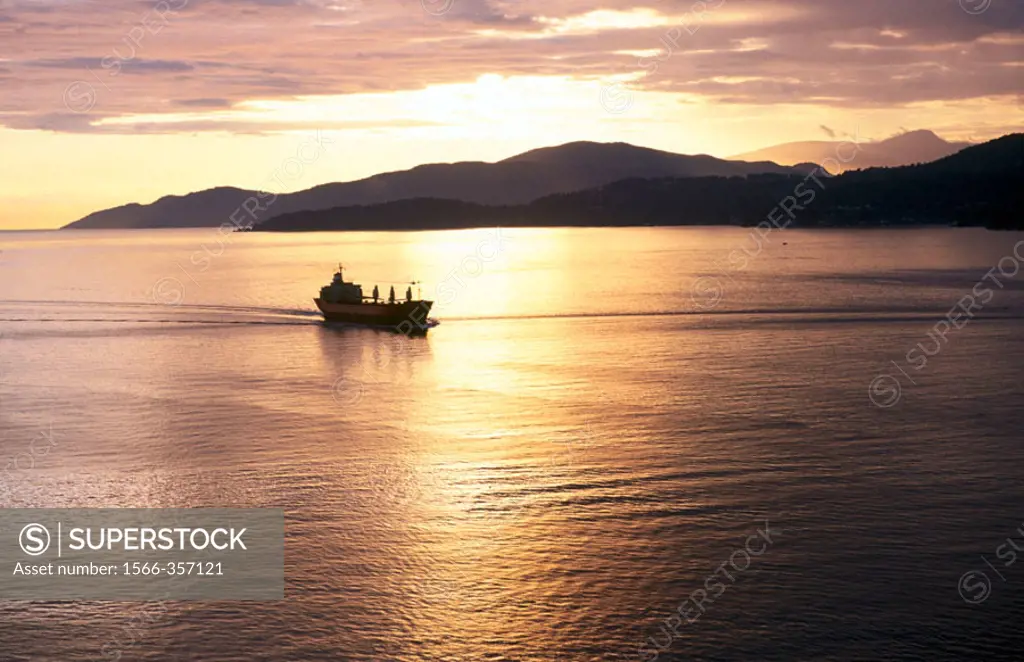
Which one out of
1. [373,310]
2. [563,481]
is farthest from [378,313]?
[563,481]

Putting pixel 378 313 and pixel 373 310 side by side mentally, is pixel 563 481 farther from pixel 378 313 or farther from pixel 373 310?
pixel 373 310

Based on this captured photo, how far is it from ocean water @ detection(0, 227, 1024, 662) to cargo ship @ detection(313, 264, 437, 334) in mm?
7198

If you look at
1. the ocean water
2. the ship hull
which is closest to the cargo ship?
the ship hull

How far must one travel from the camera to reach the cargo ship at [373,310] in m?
94.5

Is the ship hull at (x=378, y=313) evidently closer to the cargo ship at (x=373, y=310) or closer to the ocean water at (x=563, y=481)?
the cargo ship at (x=373, y=310)

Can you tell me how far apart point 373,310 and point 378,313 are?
1.99 ft

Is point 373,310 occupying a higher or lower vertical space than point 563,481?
higher

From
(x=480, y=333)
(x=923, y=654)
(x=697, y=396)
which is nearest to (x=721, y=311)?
(x=480, y=333)

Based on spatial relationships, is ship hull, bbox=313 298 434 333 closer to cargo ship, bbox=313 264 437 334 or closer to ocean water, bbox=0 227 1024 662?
cargo ship, bbox=313 264 437 334

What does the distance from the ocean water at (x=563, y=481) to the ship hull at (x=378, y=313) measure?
7596mm

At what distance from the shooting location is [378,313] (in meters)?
99.4

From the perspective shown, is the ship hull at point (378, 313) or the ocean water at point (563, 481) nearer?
the ocean water at point (563, 481)

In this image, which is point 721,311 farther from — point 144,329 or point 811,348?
point 144,329

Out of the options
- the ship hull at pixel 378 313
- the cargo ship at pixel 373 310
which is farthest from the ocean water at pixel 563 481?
the ship hull at pixel 378 313
